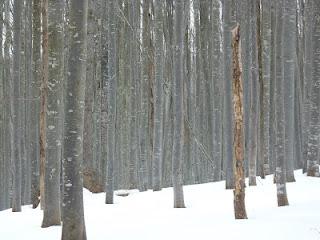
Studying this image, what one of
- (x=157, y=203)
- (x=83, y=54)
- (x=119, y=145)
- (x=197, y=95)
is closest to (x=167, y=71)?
(x=197, y=95)

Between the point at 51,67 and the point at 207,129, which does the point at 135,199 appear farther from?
the point at 207,129

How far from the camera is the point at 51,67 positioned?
8.98 meters

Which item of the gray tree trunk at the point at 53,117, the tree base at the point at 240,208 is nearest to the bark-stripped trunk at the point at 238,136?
the tree base at the point at 240,208

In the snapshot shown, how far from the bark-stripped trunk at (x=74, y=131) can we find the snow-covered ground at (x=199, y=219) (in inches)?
34.6

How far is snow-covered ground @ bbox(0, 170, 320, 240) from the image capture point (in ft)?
22.4

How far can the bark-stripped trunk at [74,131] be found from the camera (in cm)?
671

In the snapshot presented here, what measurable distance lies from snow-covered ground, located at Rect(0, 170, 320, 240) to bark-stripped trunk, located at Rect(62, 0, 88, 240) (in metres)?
0.88

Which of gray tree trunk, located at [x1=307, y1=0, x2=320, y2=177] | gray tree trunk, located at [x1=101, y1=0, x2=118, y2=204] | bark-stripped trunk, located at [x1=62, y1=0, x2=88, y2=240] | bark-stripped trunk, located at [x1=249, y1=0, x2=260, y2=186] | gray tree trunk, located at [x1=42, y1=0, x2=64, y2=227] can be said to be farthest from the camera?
bark-stripped trunk, located at [x1=249, y1=0, x2=260, y2=186]

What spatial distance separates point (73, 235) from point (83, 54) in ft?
8.67

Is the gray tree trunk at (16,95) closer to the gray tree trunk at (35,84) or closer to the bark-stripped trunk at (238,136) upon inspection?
the gray tree trunk at (35,84)

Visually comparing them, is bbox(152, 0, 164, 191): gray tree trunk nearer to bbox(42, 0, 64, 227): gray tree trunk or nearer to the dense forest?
the dense forest

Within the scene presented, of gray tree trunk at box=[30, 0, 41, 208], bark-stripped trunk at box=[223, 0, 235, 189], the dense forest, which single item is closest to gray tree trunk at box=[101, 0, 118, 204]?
the dense forest

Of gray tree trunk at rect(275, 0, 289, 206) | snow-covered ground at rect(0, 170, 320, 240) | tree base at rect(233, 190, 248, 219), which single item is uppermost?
gray tree trunk at rect(275, 0, 289, 206)

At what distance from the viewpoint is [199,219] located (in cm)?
860
